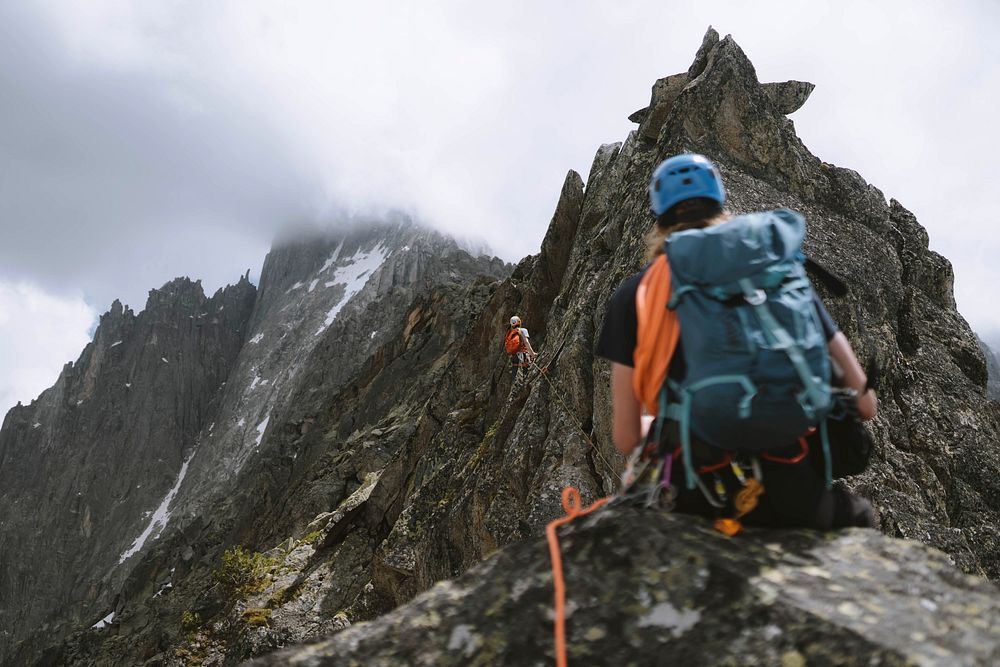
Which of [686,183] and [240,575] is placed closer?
[686,183]

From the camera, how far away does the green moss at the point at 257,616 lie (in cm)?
1989

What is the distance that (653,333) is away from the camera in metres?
3.09

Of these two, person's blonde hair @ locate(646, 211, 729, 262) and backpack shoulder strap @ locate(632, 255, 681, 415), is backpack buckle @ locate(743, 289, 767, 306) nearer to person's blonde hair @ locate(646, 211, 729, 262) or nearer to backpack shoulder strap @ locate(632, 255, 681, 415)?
backpack shoulder strap @ locate(632, 255, 681, 415)

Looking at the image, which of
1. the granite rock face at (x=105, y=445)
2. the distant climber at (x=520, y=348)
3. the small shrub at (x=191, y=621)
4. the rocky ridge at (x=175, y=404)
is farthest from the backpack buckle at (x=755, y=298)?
the granite rock face at (x=105, y=445)

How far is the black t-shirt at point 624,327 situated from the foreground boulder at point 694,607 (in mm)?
842

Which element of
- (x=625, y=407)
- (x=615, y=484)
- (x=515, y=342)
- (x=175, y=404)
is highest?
(x=175, y=404)

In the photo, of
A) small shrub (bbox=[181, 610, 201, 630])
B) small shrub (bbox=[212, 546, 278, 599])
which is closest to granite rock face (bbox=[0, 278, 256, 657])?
small shrub (bbox=[181, 610, 201, 630])

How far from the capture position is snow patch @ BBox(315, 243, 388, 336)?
14475 cm

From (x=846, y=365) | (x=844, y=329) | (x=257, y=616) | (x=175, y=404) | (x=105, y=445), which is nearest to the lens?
(x=846, y=365)

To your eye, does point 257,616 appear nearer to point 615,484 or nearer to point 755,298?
point 615,484

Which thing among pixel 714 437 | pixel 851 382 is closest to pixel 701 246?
pixel 714 437

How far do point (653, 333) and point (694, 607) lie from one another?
1.26 meters

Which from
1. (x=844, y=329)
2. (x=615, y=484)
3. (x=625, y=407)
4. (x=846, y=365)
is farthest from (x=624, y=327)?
(x=844, y=329)

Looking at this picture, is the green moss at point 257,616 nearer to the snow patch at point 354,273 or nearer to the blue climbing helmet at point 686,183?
the blue climbing helmet at point 686,183
